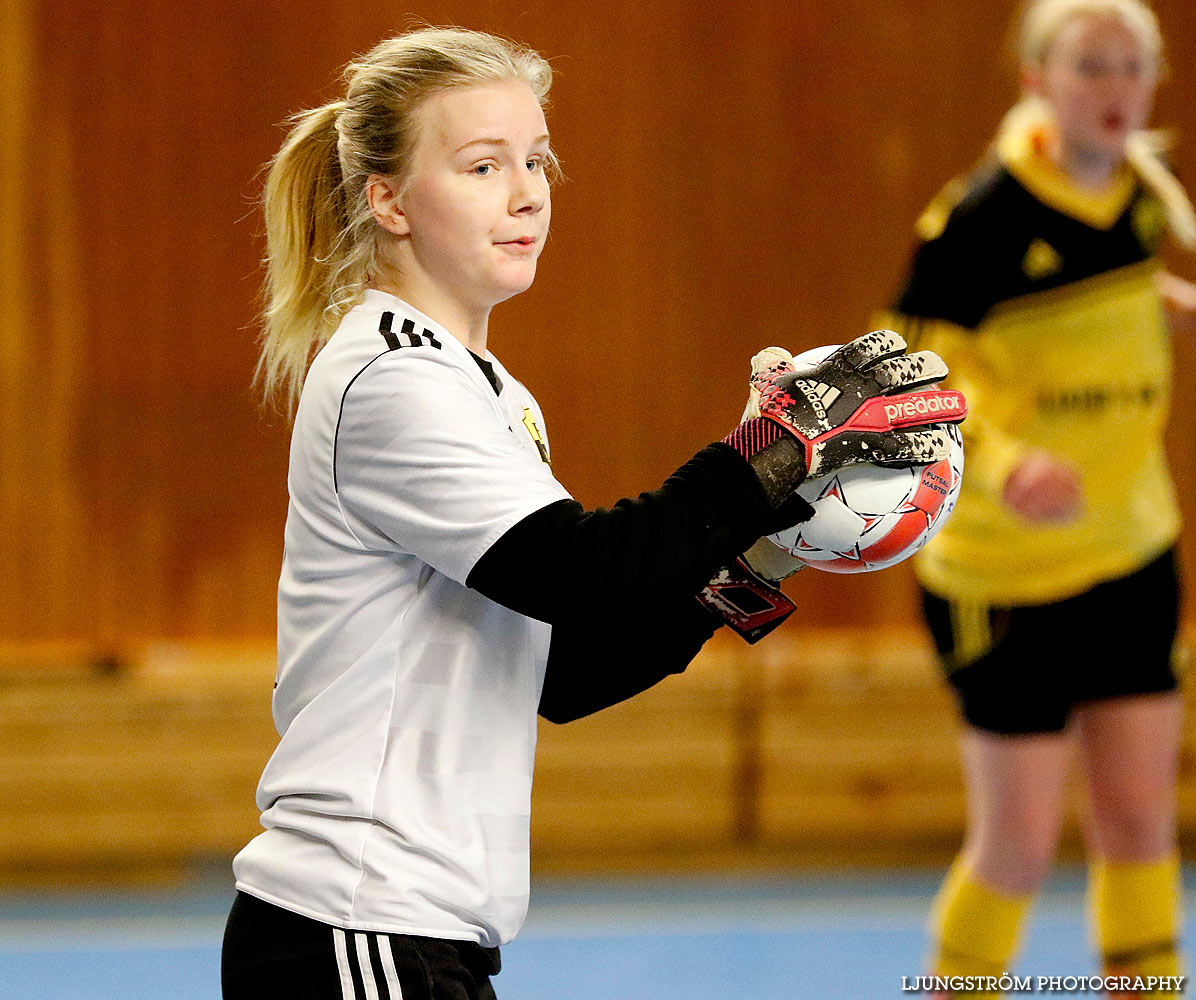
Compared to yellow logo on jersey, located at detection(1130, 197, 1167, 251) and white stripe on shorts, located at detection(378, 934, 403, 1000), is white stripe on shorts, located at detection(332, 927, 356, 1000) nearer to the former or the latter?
white stripe on shorts, located at detection(378, 934, 403, 1000)

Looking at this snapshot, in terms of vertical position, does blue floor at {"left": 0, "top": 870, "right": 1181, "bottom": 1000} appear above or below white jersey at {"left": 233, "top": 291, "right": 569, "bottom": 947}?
below

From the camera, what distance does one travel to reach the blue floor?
11.3 ft

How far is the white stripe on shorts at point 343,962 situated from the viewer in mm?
1434

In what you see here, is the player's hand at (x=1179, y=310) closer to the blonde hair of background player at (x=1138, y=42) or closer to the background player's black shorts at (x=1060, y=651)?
the blonde hair of background player at (x=1138, y=42)

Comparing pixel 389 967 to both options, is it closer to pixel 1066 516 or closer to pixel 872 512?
pixel 872 512

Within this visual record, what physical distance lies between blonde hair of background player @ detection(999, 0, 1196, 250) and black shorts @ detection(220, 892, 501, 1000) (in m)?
2.20

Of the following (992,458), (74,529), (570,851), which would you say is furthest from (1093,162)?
(74,529)

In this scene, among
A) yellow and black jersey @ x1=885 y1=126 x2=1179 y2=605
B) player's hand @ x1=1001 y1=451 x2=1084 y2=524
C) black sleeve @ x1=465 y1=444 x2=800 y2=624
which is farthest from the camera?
yellow and black jersey @ x1=885 y1=126 x2=1179 y2=605

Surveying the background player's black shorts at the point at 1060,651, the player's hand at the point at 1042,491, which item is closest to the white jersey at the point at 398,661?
the player's hand at the point at 1042,491

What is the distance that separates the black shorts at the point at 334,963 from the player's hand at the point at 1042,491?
1.51 meters

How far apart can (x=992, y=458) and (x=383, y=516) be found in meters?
1.67

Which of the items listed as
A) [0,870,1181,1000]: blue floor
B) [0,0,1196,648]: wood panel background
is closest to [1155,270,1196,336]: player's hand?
[0,870,1181,1000]: blue floor

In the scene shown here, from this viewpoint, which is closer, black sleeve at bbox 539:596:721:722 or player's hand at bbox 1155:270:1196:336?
black sleeve at bbox 539:596:721:722

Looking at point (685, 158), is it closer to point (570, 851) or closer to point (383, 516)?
point (570, 851)
